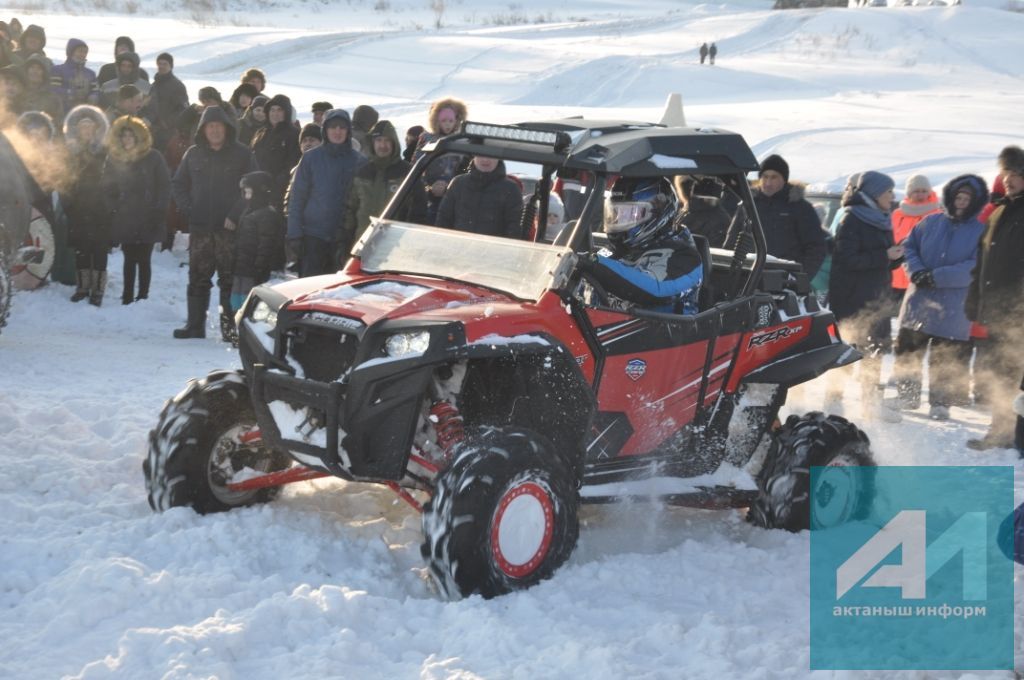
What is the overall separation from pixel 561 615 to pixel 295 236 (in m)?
6.00

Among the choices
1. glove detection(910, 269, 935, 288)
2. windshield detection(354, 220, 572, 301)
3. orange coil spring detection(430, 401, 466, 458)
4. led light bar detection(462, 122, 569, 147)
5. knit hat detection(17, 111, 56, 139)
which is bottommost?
orange coil spring detection(430, 401, 466, 458)

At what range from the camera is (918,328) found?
9570 mm

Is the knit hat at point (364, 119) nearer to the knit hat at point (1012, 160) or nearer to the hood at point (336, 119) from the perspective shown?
the hood at point (336, 119)

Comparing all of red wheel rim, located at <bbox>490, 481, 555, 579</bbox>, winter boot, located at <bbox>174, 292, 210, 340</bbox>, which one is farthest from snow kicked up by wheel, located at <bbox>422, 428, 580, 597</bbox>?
winter boot, located at <bbox>174, 292, 210, 340</bbox>

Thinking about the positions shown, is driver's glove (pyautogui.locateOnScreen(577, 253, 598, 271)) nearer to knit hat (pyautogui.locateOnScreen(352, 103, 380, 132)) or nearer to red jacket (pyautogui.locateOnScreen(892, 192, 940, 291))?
red jacket (pyautogui.locateOnScreen(892, 192, 940, 291))

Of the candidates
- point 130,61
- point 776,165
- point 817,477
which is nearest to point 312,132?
point 776,165

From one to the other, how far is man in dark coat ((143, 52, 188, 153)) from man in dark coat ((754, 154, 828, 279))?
8.37m

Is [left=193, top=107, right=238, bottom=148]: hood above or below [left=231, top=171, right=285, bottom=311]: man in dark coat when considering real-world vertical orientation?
above

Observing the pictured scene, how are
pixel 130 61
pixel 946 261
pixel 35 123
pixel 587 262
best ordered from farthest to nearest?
pixel 130 61, pixel 35 123, pixel 946 261, pixel 587 262

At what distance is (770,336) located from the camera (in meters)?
6.39

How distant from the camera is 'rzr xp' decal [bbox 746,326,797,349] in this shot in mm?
6285

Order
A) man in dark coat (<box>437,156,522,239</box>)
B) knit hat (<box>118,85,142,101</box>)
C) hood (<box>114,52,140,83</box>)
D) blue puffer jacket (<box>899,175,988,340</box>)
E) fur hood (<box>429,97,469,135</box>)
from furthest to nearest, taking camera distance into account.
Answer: hood (<box>114,52,140,83</box>)
knit hat (<box>118,85,142,101</box>)
fur hood (<box>429,97,469,135</box>)
blue puffer jacket (<box>899,175,988,340</box>)
man in dark coat (<box>437,156,522,239</box>)

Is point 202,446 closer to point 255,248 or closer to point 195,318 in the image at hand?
point 255,248

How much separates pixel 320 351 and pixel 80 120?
7970 mm
